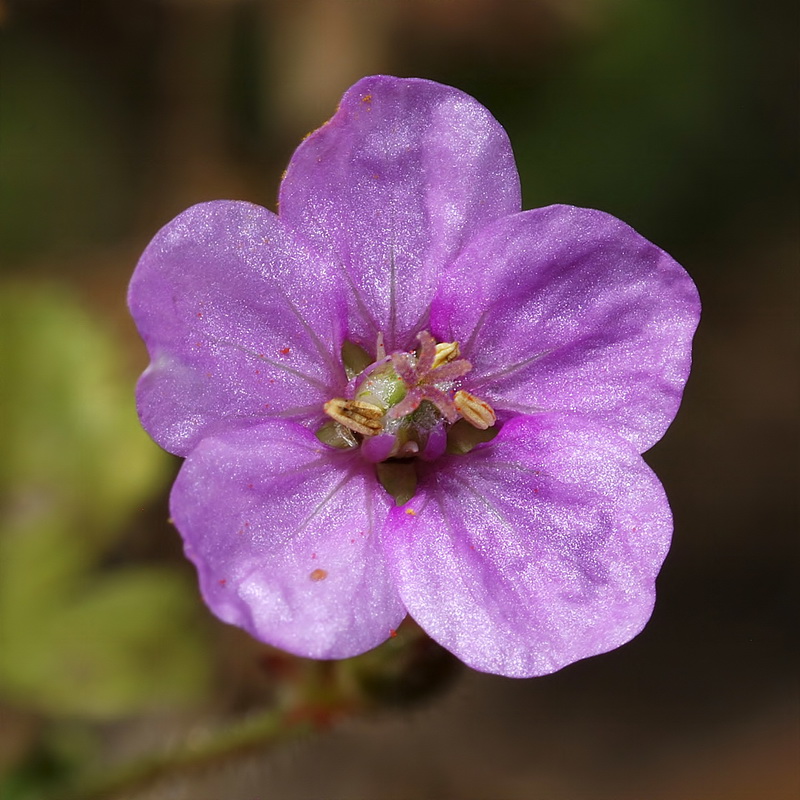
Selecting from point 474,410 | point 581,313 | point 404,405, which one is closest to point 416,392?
point 404,405

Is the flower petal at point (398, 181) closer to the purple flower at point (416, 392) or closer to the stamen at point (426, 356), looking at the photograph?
the purple flower at point (416, 392)

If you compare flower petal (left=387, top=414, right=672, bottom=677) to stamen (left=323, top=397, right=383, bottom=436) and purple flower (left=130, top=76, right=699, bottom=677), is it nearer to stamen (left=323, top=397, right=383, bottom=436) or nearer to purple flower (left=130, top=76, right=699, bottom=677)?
purple flower (left=130, top=76, right=699, bottom=677)

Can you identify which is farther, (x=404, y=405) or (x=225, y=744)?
(x=225, y=744)

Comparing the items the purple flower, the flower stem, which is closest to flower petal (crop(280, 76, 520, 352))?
the purple flower

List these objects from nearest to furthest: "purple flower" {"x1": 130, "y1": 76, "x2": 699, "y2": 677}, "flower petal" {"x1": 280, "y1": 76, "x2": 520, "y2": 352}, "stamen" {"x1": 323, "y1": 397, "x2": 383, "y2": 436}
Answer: "purple flower" {"x1": 130, "y1": 76, "x2": 699, "y2": 677} → "flower petal" {"x1": 280, "y1": 76, "x2": 520, "y2": 352} → "stamen" {"x1": 323, "y1": 397, "x2": 383, "y2": 436}

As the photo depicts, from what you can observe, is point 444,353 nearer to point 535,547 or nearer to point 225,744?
point 535,547

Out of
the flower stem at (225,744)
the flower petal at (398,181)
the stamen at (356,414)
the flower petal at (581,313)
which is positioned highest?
the flower petal at (398,181)

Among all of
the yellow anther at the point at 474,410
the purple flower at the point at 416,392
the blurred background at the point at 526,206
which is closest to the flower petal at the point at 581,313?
the purple flower at the point at 416,392
